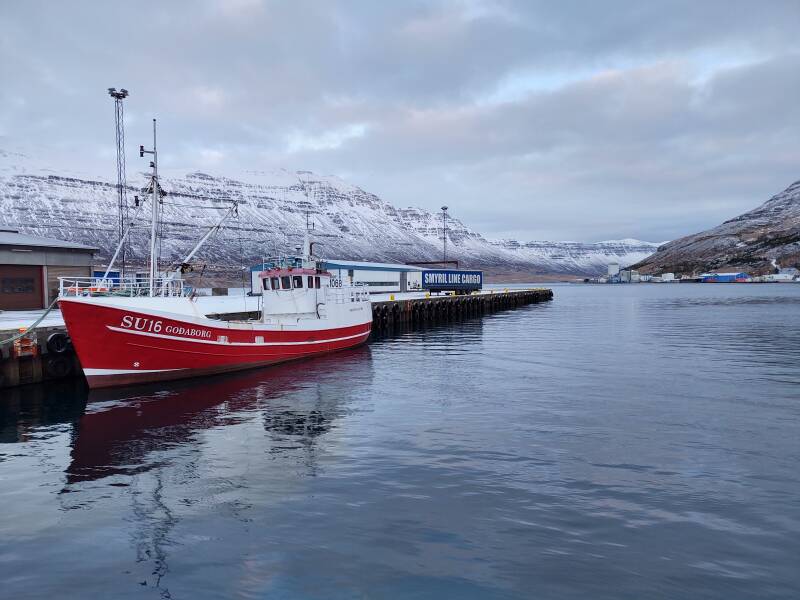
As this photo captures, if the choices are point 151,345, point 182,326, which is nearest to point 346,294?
point 182,326

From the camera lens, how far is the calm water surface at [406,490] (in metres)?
9.42

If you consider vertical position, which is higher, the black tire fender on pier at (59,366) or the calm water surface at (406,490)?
the black tire fender on pier at (59,366)

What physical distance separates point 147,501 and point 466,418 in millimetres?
11100

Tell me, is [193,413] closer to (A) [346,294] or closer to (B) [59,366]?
(B) [59,366]

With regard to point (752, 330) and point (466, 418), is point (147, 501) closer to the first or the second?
point (466, 418)

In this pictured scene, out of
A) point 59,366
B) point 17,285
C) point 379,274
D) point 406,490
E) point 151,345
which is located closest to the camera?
point 406,490

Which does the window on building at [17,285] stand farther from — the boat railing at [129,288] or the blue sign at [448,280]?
the blue sign at [448,280]

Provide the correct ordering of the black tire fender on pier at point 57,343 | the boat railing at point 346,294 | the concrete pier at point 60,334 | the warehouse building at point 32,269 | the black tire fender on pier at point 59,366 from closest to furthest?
1. the concrete pier at point 60,334
2. the black tire fender on pier at point 57,343
3. the black tire fender on pier at point 59,366
4. the boat railing at point 346,294
5. the warehouse building at point 32,269

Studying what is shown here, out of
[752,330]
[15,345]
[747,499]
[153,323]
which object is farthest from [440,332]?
[747,499]

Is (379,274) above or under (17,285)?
above

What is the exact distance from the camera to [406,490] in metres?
13.1

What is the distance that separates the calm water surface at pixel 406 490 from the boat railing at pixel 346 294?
11.8 m

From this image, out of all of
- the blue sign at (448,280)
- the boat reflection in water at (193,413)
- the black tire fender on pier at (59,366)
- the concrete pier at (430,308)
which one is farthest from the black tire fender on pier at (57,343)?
the blue sign at (448,280)

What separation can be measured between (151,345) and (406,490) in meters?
17.3
